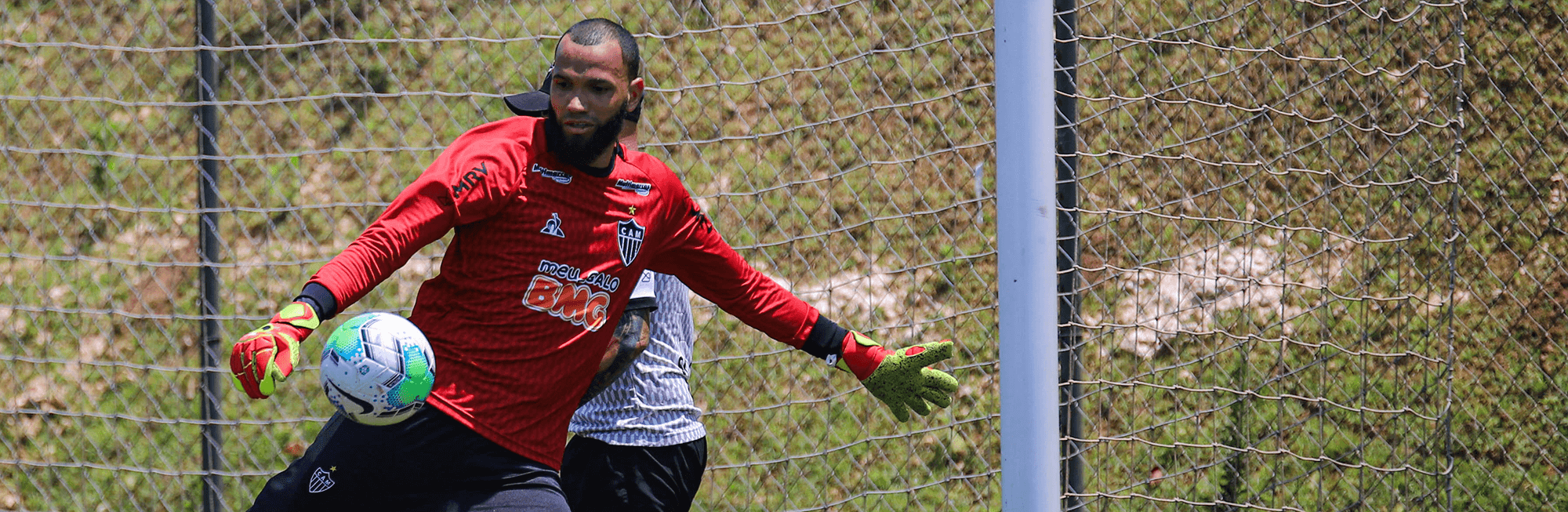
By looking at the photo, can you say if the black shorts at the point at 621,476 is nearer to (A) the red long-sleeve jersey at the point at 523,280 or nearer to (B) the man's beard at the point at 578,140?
(A) the red long-sleeve jersey at the point at 523,280

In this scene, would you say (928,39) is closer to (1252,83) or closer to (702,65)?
(702,65)

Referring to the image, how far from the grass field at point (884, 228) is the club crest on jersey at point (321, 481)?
237 centimetres

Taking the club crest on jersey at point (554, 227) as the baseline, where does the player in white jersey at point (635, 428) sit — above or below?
below

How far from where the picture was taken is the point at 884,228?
5.50 metres

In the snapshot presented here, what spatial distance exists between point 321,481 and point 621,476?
0.78m

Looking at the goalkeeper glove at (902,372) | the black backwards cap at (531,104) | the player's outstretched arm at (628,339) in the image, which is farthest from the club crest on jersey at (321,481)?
the goalkeeper glove at (902,372)

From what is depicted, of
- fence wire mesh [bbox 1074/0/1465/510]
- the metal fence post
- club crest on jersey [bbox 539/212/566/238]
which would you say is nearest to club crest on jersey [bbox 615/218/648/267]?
club crest on jersey [bbox 539/212/566/238]

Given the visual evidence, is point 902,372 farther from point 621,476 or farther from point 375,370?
point 375,370

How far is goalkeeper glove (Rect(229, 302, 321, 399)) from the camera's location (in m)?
2.20

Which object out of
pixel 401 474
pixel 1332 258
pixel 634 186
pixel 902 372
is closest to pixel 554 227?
pixel 634 186

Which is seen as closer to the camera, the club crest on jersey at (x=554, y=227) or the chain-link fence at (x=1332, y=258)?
the club crest on jersey at (x=554, y=227)

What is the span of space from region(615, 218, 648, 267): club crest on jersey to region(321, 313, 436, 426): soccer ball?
53 cm

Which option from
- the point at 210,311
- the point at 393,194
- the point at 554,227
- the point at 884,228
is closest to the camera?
the point at 554,227

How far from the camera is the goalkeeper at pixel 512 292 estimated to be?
8.68 ft
